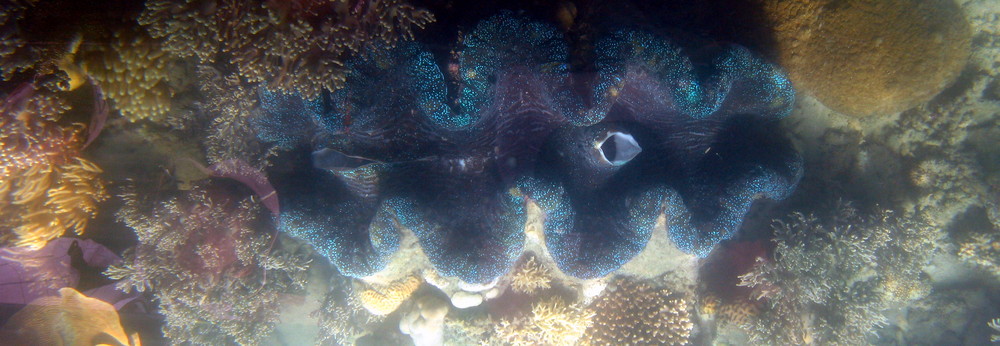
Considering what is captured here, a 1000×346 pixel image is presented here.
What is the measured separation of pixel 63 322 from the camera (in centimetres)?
334

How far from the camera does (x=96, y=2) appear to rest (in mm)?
2281

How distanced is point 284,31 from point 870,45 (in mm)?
4068

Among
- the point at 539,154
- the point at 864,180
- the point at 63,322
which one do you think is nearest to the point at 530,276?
the point at 539,154

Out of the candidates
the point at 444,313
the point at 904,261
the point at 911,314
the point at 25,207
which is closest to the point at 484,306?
the point at 444,313

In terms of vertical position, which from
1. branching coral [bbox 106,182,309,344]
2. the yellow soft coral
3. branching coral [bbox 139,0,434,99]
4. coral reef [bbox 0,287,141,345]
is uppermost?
branching coral [bbox 139,0,434,99]

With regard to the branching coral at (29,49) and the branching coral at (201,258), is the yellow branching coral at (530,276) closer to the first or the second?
the branching coral at (201,258)

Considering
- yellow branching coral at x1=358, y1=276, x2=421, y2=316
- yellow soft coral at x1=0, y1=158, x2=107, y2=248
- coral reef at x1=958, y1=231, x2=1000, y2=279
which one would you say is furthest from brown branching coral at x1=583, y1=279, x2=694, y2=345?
yellow soft coral at x1=0, y1=158, x2=107, y2=248

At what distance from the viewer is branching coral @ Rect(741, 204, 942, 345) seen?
386 cm

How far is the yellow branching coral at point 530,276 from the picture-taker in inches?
158

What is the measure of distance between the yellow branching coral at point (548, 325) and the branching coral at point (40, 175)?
3.55m

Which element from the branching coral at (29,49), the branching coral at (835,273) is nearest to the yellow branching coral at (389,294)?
the branching coral at (29,49)

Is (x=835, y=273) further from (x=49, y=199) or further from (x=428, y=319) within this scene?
(x=49, y=199)

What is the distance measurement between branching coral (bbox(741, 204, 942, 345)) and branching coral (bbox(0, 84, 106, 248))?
556 cm

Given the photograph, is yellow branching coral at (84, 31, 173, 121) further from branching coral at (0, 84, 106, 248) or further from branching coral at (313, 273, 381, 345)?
branching coral at (313, 273, 381, 345)
